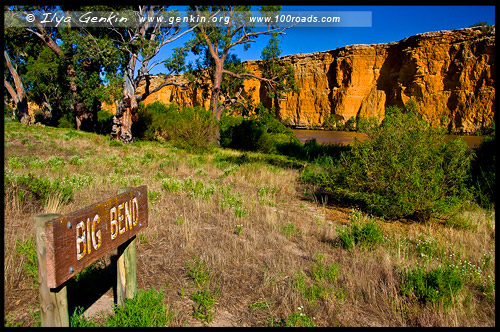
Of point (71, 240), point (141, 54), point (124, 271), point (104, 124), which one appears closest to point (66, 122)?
point (104, 124)

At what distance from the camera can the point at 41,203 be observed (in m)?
5.95

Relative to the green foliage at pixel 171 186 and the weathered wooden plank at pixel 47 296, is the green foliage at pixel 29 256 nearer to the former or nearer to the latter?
the weathered wooden plank at pixel 47 296

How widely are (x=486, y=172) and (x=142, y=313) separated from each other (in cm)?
973

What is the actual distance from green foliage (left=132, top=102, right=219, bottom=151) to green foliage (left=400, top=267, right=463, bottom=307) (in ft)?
52.7

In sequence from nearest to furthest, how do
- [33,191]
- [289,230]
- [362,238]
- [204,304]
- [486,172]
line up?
[204,304] → [362,238] → [289,230] → [33,191] → [486,172]

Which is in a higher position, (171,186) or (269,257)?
(171,186)

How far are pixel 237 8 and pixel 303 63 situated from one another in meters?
48.8

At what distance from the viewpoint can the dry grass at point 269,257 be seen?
10.3 feet

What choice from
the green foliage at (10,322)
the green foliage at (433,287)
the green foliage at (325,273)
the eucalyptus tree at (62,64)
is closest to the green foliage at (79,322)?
the green foliage at (10,322)

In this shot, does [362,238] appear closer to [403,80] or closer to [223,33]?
[223,33]

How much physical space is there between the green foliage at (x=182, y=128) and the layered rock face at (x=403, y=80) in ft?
84.8

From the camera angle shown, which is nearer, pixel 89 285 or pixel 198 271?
pixel 89 285

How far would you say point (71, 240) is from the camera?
2.12 meters

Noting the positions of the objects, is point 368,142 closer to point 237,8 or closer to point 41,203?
point 41,203
